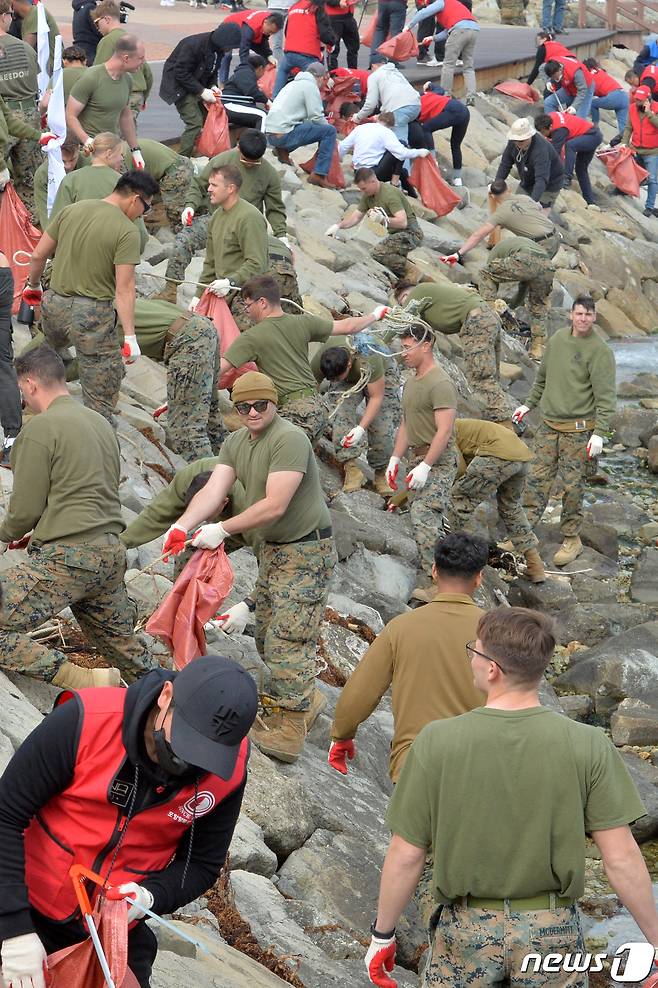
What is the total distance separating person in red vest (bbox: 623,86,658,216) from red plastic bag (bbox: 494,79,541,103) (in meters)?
2.61

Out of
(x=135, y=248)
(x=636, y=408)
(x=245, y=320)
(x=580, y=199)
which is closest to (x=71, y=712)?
(x=135, y=248)

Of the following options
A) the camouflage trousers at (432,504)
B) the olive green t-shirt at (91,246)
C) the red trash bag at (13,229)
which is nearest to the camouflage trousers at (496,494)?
the camouflage trousers at (432,504)

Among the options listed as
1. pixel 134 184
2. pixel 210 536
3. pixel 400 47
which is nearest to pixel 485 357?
pixel 134 184

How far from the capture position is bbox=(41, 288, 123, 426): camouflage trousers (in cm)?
831

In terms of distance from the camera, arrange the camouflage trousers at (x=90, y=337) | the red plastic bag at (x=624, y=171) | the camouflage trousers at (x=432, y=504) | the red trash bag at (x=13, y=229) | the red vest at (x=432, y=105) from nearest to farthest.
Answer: the camouflage trousers at (x=90, y=337) < the red trash bag at (x=13, y=229) < the camouflage trousers at (x=432, y=504) < the red vest at (x=432, y=105) < the red plastic bag at (x=624, y=171)

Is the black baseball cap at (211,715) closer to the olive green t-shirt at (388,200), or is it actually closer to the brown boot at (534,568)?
the brown boot at (534,568)

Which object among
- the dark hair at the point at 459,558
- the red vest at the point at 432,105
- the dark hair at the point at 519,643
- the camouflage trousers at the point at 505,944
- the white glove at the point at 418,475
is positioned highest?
the dark hair at the point at 519,643

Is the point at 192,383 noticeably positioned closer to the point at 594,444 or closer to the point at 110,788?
the point at 594,444

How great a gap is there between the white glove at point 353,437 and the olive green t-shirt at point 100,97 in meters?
3.17

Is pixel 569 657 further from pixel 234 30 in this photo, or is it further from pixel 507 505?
pixel 234 30

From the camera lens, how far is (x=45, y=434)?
5.83 metres

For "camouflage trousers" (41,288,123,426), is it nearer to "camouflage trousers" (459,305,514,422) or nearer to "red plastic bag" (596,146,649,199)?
"camouflage trousers" (459,305,514,422)

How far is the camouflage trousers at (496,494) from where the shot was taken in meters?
10.7

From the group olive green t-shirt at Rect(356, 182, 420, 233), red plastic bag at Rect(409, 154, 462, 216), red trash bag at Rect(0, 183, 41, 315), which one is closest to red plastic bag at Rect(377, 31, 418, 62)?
red plastic bag at Rect(409, 154, 462, 216)
